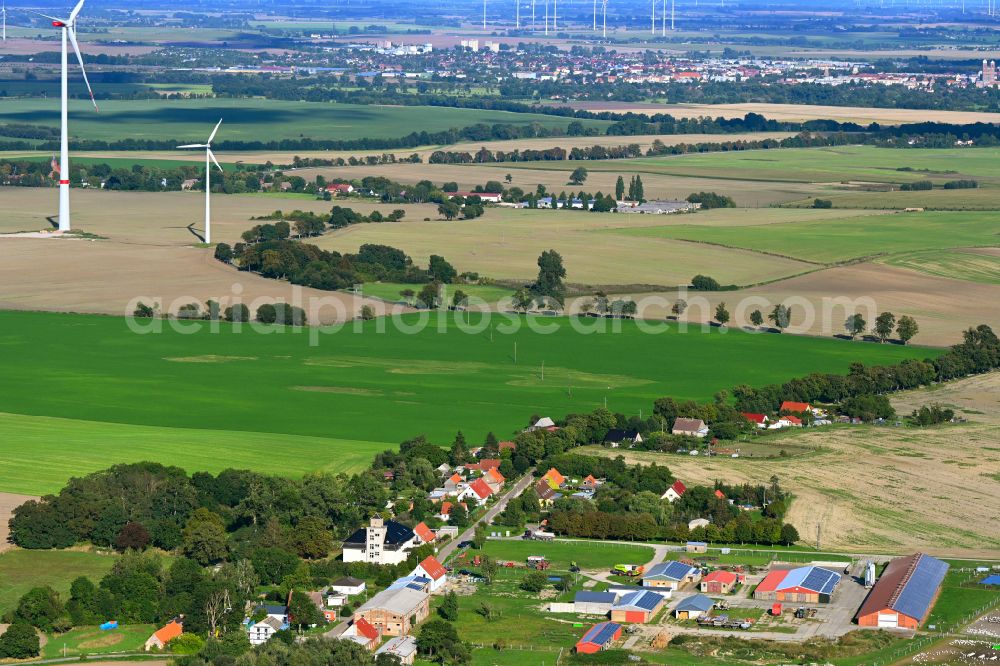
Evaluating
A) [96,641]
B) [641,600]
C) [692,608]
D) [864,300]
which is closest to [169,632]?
[96,641]

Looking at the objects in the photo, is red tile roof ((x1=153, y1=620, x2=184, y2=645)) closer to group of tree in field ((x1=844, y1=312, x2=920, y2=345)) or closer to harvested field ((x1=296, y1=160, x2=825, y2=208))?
group of tree in field ((x1=844, y1=312, x2=920, y2=345))

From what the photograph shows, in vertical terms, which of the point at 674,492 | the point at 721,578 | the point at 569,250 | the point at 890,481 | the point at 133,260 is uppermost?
the point at 569,250

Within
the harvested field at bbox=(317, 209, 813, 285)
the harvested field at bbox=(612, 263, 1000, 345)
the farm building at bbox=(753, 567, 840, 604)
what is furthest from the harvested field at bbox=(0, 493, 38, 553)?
the harvested field at bbox=(317, 209, 813, 285)

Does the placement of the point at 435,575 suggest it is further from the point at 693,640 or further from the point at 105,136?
the point at 105,136

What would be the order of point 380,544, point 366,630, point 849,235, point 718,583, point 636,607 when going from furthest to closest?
point 849,235 < point 380,544 < point 718,583 < point 636,607 < point 366,630

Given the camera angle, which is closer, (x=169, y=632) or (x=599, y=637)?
(x=599, y=637)

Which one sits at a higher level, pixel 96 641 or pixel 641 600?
pixel 641 600

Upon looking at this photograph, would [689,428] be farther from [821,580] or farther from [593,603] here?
[593,603]
